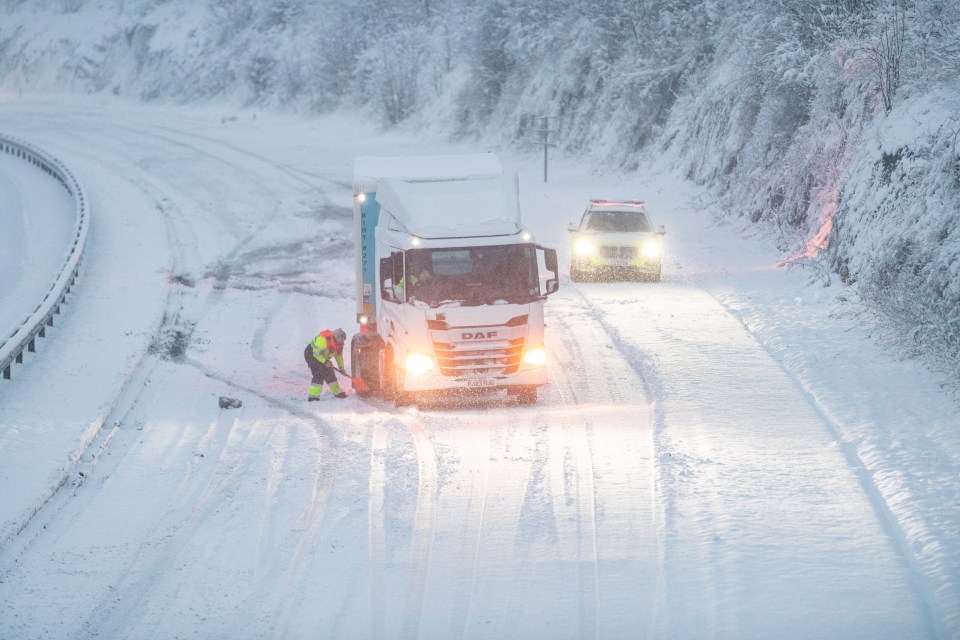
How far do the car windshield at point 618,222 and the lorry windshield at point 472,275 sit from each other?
9313 millimetres

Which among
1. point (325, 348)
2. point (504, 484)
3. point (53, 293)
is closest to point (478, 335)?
point (325, 348)

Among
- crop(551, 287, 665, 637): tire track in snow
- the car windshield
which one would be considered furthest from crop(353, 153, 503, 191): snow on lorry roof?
the car windshield

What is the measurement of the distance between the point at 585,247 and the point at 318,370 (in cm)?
917

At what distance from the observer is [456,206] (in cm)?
1377

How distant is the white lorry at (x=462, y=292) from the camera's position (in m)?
13.3

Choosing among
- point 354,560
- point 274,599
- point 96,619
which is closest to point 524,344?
point 354,560

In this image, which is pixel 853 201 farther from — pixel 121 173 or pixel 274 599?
pixel 121 173

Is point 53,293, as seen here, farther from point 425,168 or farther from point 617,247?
point 617,247

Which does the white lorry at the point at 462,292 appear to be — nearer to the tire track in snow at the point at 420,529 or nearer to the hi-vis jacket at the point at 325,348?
the tire track in snow at the point at 420,529

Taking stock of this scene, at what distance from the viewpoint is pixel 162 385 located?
15625 millimetres

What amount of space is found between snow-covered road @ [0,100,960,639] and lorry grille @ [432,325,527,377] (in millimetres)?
A: 674

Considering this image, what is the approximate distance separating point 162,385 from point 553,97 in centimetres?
3382

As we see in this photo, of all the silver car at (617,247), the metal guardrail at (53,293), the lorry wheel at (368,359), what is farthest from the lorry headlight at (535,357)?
the silver car at (617,247)

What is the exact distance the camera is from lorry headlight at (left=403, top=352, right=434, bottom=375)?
13418 millimetres
